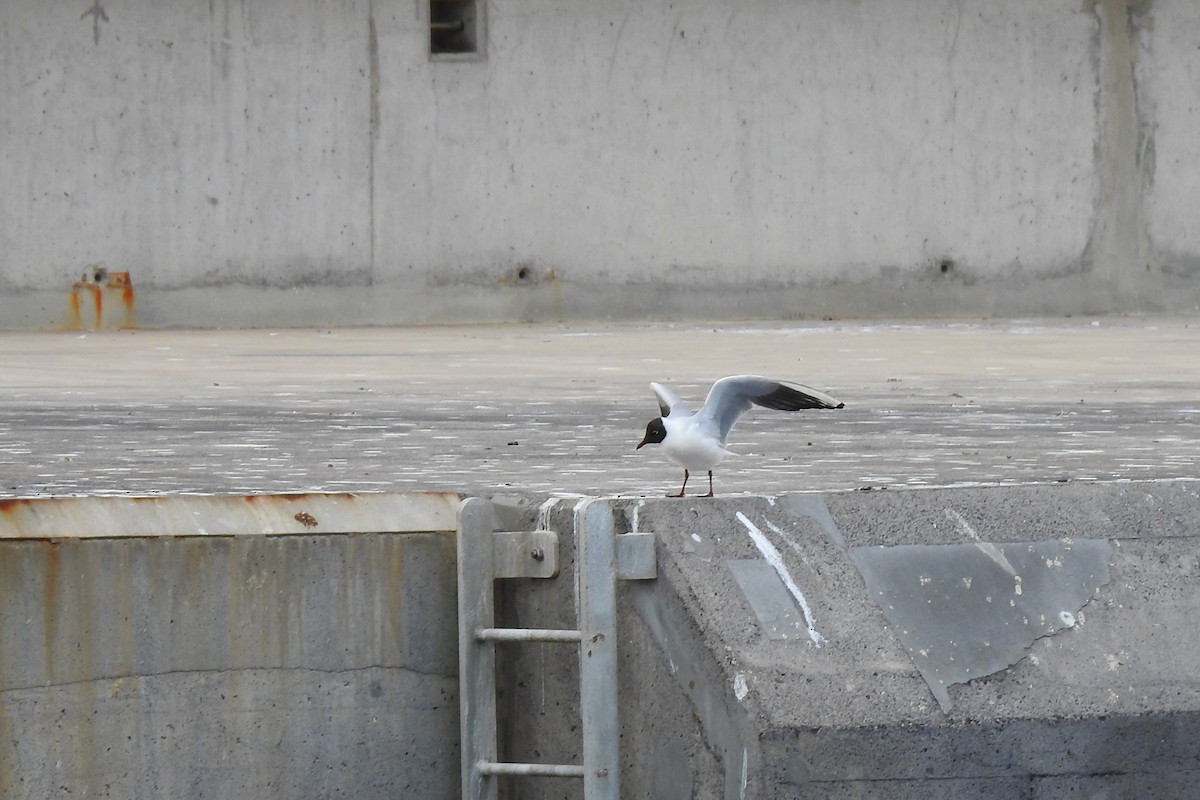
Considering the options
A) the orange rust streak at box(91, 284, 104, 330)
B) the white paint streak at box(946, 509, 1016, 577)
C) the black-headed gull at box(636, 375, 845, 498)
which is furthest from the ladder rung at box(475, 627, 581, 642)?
the orange rust streak at box(91, 284, 104, 330)

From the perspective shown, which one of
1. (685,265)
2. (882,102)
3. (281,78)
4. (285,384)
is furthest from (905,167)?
(285,384)

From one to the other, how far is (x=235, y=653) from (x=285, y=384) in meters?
4.92

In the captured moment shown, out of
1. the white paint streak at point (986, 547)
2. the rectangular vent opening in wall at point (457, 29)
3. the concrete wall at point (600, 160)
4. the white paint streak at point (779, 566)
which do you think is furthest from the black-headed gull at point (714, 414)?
the rectangular vent opening in wall at point (457, 29)

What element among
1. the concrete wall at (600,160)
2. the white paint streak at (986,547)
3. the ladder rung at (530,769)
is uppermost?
the concrete wall at (600,160)

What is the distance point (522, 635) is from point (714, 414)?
2.23ft

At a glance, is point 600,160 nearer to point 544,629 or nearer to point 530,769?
point 544,629

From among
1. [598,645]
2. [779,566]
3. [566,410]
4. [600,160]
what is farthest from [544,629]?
[600,160]

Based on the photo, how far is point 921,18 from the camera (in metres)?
14.9

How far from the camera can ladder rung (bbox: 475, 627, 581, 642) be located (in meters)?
4.50

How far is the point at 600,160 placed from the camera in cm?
1492

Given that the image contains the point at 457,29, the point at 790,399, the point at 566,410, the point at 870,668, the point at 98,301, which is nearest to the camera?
the point at 870,668

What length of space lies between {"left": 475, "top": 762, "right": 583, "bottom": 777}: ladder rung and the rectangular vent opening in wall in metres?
10.7

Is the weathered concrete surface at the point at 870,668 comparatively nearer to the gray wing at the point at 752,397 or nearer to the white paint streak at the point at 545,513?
the white paint streak at the point at 545,513

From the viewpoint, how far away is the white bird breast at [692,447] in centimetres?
443
